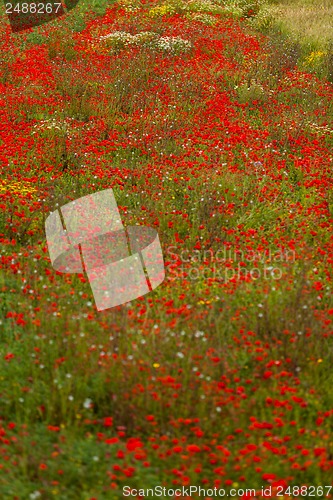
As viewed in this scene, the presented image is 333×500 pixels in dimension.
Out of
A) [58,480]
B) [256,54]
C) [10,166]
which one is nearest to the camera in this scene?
[58,480]

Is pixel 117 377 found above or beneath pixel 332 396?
above

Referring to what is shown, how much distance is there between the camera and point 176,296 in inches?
211

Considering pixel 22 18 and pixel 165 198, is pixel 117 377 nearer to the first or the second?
pixel 165 198

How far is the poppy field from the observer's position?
11.7ft

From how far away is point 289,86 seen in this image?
1117 cm

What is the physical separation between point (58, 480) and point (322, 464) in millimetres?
1569

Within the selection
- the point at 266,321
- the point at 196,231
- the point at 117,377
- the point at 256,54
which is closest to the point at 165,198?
the point at 196,231

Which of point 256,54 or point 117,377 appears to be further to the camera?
point 256,54

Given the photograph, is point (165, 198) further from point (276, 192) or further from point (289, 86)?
point (289, 86)

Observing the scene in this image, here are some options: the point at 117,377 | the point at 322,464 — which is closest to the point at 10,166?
the point at 117,377

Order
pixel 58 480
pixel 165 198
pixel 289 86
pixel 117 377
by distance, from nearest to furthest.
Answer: pixel 58 480, pixel 117 377, pixel 165 198, pixel 289 86

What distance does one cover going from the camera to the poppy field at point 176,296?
3570 mm

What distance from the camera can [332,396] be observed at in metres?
4.29

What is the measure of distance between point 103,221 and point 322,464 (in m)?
3.87
